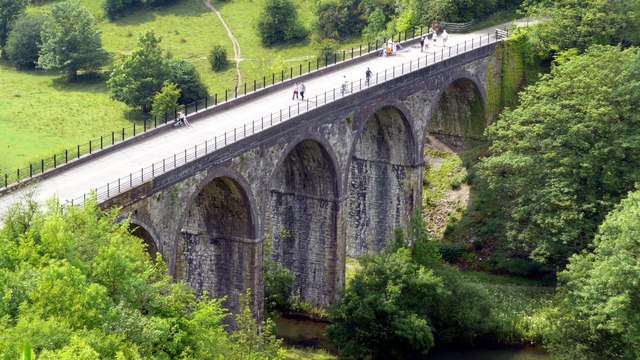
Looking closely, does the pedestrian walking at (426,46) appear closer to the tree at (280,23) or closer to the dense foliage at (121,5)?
the tree at (280,23)

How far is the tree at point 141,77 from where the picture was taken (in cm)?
10688

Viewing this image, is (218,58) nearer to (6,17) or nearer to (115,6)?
(115,6)

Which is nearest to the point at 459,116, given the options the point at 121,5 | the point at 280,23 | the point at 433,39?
the point at 433,39

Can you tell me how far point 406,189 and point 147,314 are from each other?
1626 inches

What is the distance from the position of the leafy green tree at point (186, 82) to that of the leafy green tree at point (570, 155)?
38661 mm

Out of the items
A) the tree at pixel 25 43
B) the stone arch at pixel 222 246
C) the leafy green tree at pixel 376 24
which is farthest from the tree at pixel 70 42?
the stone arch at pixel 222 246

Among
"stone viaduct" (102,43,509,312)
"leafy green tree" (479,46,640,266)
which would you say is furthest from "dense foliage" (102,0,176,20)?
"leafy green tree" (479,46,640,266)

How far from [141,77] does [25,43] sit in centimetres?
2237

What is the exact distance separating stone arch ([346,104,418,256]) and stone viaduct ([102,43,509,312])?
8 cm

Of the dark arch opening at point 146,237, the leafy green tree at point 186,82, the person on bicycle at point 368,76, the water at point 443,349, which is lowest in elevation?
the water at point 443,349

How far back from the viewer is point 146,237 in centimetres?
5497

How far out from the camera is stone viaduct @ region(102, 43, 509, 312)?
58.5 metres

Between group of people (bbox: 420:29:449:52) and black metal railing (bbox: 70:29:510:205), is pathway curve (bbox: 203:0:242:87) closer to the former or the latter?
group of people (bbox: 420:29:449:52)

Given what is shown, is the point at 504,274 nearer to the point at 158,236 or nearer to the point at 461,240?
the point at 461,240
